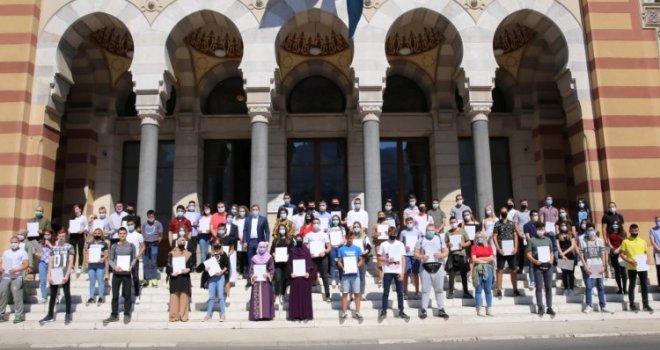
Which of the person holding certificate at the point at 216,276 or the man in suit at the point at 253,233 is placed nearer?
the person holding certificate at the point at 216,276

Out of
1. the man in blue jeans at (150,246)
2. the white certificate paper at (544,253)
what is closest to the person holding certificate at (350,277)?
the white certificate paper at (544,253)

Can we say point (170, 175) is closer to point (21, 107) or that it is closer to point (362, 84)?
point (21, 107)

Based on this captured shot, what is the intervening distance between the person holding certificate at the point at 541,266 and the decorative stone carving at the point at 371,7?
8.14 m

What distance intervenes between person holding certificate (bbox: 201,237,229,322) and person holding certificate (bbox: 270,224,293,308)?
114cm

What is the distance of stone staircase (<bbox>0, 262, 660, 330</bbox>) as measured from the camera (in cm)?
1064

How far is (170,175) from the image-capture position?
19.2m

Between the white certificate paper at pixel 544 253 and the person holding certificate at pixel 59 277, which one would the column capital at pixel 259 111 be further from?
the white certificate paper at pixel 544 253

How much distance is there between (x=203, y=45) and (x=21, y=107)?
6701 mm

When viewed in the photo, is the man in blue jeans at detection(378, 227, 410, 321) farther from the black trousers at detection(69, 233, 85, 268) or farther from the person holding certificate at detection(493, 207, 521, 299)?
the black trousers at detection(69, 233, 85, 268)

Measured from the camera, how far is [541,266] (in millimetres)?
11070

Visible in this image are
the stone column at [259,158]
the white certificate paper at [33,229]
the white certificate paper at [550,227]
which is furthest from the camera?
the stone column at [259,158]

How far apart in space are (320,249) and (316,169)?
767 centimetres

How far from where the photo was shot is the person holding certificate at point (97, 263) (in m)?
11.5

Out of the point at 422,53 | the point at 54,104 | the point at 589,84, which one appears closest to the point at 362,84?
the point at 422,53
